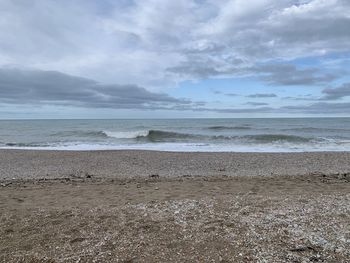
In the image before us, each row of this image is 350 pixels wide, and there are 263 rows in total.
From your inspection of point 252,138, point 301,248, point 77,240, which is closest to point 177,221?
point 77,240

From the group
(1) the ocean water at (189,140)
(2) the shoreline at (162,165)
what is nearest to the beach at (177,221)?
(2) the shoreline at (162,165)

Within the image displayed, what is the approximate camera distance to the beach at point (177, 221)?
171 inches

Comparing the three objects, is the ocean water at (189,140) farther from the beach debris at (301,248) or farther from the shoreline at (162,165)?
the beach debris at (301,248)

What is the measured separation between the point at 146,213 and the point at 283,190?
10.7ft

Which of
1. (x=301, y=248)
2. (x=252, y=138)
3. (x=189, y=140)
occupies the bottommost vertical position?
(x=189, y=140)

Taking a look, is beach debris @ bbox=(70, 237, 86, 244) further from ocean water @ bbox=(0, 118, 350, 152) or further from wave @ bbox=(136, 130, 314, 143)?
wave @ bbox=(136, 130, 314, 143)

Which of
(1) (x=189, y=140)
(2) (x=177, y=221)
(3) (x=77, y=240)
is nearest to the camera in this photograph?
(3) (x=77, y=240)

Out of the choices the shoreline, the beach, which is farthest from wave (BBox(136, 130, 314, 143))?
the beach

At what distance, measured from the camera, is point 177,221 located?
5328mm

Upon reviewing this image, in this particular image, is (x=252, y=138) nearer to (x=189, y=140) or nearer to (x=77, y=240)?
(x=189, y=140)

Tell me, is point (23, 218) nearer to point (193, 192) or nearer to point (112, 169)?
point (193, 192)

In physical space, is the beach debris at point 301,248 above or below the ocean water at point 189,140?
above

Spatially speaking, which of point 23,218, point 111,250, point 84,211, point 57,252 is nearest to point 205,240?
point 111,250

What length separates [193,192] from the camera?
739 centimetres
